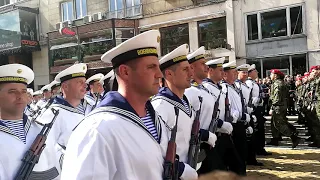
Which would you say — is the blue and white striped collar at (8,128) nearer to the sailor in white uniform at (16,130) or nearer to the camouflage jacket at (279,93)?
the sailor in white uniform at (16,130)

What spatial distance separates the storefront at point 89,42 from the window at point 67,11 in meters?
1.66

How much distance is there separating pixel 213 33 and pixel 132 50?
Result: 697 inches

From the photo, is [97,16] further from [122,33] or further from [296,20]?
[296,20]

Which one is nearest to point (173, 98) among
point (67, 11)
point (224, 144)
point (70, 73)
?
point (70, 73)

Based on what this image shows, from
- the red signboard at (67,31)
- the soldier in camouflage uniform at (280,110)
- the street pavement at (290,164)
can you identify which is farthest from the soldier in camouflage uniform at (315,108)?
the red signboard at (67,31)

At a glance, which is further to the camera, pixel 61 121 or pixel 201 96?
pixel 201 96

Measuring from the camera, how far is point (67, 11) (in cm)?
2747

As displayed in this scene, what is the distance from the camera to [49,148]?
12.1ft

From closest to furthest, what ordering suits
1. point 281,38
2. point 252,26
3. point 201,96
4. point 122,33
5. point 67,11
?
point 201,96, point 281,38, point 252,26, point 122,33, point 67,11

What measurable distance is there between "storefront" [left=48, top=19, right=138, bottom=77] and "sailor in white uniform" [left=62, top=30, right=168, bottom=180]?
19.9 m

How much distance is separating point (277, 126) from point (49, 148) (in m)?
6.73

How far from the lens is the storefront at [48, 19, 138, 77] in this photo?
75.8 feet

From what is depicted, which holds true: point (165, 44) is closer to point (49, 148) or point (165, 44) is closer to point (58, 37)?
point (58, 37)

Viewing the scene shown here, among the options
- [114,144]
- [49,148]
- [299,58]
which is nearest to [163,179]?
[114,144]
